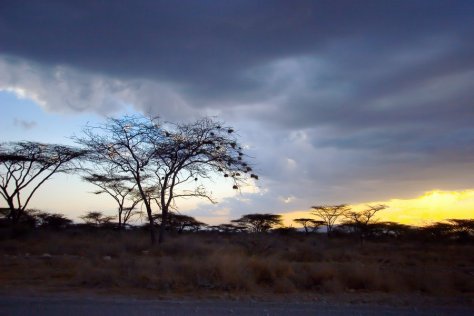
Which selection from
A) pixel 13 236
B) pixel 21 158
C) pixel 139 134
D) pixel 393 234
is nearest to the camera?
pixel 139 134

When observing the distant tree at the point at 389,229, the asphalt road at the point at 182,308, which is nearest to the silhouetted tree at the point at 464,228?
the distant tree at the point at 389,229

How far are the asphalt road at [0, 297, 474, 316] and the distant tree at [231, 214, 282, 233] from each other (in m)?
45.1

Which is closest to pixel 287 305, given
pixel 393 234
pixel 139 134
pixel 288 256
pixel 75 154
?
pixel 288 256

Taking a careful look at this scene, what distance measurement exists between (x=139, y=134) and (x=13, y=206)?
18878 millimetres

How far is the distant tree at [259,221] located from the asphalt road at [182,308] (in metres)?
45.1

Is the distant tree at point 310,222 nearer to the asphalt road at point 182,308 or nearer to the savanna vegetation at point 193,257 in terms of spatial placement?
the savanna vegetation at point 193,257

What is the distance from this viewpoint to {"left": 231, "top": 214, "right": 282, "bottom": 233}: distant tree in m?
54.6

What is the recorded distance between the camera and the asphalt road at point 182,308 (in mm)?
8266

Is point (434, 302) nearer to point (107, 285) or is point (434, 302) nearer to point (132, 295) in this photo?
point (132, 295)

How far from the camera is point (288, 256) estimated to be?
20250 mm

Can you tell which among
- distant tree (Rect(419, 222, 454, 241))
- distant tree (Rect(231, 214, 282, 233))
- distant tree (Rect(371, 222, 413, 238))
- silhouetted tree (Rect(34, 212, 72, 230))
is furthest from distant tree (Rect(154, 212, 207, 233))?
distant tree (Rect(419, 222, 454, 241))

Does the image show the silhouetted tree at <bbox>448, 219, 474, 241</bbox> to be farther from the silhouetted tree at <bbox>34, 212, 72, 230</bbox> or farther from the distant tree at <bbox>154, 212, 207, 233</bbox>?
the silhouetted tree at <bbox>34, 212, 72, 230</bbox>

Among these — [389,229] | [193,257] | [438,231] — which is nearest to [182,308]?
[193,257]

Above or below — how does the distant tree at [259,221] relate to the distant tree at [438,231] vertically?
above
